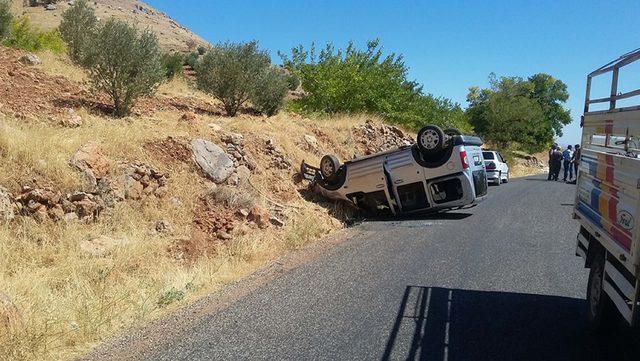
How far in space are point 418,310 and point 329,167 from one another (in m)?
8.45

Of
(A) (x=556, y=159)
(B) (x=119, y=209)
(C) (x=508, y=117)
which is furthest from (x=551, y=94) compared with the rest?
(B) (x=119, y=209)

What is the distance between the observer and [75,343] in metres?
4.97

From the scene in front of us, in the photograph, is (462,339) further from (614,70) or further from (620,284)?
(614,70)

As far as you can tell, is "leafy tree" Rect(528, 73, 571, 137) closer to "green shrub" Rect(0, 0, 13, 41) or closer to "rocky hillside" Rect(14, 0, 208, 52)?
"rocky hillside" Rect(14, 0, 208, 52)

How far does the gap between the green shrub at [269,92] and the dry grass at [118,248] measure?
5.21 metres

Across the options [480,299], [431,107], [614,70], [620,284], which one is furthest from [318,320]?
[431,107]

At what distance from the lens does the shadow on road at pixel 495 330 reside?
4.61 meters

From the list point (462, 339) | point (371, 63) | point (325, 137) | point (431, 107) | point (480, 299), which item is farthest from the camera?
point (431, 107)

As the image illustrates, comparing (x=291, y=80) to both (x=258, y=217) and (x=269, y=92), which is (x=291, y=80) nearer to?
(x=269, y=92)

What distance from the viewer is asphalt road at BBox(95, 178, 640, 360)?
475 centimetres

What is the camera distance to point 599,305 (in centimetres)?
491

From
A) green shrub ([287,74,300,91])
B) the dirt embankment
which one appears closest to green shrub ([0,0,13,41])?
the dirt embankment

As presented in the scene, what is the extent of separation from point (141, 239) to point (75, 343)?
145 inches

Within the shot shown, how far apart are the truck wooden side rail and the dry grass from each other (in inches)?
176
